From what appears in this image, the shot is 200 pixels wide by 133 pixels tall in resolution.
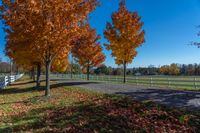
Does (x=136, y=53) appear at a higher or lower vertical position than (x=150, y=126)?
higher

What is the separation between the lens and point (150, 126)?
24.8 ft

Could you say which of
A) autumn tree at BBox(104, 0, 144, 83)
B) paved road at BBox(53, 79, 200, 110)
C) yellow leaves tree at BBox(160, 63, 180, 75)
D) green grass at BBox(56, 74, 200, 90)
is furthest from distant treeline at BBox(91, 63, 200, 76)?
paved road at BBox(53, 79, 200, 110)

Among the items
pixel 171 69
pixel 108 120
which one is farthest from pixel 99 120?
pixel 171 69

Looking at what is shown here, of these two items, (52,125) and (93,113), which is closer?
(52,125)

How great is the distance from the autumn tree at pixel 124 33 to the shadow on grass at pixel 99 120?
1558 centimetres

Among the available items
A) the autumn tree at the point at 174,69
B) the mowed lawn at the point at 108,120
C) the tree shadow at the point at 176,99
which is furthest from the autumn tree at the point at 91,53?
the autumn tree at the point at 174,69

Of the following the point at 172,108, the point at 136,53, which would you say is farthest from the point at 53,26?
the point at 136,53

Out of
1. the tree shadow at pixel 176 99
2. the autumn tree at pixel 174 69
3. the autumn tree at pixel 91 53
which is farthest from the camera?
the autumn tree at pixel 174 69

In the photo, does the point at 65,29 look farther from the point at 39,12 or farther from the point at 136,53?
the point at 136,53

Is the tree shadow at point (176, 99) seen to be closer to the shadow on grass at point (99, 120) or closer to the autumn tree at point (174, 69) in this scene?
the shadow on grass at point (99, 120)

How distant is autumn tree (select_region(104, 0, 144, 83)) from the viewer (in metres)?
25.0

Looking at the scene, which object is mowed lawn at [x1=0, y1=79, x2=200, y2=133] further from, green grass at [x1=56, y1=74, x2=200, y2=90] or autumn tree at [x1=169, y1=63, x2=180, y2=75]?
autumn tree at [x1=169, y1=63, x2=180, y2=75]

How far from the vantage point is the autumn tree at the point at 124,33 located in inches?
985

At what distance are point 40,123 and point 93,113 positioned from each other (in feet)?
7.28
